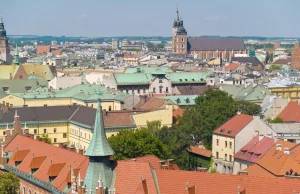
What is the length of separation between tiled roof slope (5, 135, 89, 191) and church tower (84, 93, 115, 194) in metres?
5.10

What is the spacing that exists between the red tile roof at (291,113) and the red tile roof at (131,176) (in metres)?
56.1

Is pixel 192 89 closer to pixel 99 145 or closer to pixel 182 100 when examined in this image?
pixel 182 100

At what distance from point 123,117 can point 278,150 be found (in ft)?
110

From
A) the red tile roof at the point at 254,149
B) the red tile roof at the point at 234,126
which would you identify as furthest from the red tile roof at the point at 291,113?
the red tile roof at the point at 254,149

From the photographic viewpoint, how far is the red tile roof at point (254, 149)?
7919 centimetres

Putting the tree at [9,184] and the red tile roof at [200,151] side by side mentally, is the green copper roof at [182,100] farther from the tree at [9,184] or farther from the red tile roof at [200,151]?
the tree at [9,184]

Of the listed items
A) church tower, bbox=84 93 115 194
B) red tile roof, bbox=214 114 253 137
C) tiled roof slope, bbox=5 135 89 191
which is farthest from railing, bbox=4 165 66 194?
red tile roof, bbox=214 114 253 137

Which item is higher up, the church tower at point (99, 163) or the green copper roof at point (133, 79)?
the church tower at point (99, 163)

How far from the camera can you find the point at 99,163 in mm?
48562

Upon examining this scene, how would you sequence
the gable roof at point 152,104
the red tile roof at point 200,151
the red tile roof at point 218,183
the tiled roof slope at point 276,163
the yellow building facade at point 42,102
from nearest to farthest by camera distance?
the red tile roof at point 218,183 → the tiled roof slope at point 276,163 → the red tile roof at point 200,151 → the gable roof at point 152,104 → the yellow building facade at point 42,102

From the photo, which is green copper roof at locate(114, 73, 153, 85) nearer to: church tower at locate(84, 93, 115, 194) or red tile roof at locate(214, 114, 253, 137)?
red tile roof at locate(214, 114, 253, 137)

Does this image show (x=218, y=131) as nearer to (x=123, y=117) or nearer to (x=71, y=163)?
(x=123, y=117)

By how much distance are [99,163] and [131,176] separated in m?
3.24

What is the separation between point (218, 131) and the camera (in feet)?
297
